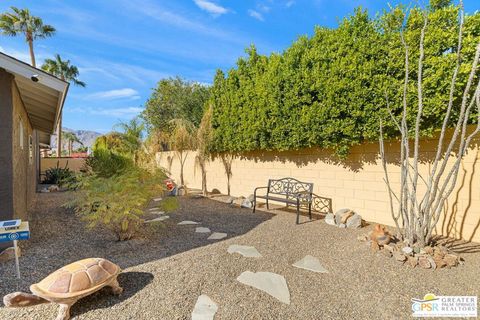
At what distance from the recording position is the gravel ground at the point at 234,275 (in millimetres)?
2379

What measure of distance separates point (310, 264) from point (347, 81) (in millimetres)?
3650

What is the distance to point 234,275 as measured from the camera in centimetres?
299

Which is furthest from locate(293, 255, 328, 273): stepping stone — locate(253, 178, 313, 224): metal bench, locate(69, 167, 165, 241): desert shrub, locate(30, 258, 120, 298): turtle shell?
locate(69, 167, 165, 241): desert shrub

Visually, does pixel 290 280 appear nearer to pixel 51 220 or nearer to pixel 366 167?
pixel 366 167

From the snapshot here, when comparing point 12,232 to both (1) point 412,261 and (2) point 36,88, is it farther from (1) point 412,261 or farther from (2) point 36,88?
(1) point 412,261

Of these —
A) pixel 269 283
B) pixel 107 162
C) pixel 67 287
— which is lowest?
pixel 269 283

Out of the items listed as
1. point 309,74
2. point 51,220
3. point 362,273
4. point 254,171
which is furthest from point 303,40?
point 51,220

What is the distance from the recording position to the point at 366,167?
5.48m

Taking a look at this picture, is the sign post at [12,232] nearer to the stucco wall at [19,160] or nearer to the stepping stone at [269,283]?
the stucco wall at [19,160]

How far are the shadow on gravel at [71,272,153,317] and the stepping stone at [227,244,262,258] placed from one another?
4.16ft

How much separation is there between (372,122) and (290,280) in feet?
11.5

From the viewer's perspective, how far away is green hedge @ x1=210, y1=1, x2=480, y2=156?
412cm

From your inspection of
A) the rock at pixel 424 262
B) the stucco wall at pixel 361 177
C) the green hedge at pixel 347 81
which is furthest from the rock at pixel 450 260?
the green hedge at pixel 347 81

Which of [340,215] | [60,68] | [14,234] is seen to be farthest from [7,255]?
[60,68]
